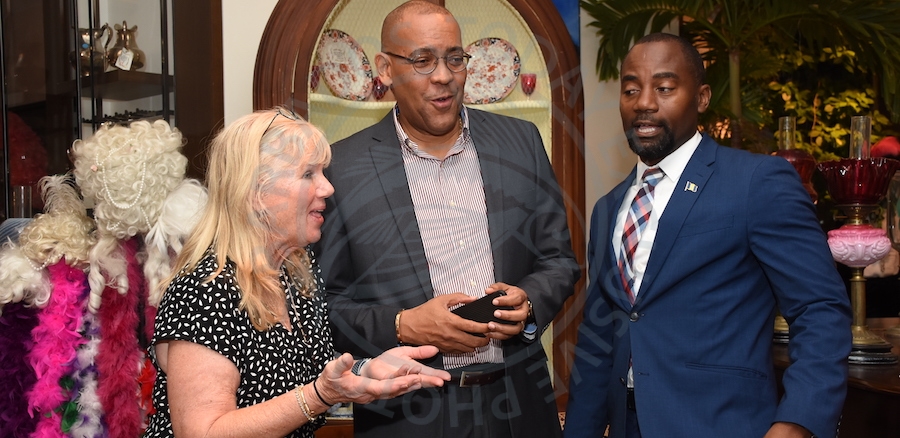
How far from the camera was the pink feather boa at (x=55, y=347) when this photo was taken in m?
2.37

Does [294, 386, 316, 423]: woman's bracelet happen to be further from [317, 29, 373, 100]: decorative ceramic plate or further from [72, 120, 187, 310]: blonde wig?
[317, 29, 373, 100]: decorative ceramic plate

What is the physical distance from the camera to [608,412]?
209 centimetres

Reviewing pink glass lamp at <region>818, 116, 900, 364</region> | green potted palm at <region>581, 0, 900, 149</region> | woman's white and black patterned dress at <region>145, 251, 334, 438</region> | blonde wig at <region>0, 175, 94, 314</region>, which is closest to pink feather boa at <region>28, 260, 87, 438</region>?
blonde wig at <region>0, 175, 94, 314</region>

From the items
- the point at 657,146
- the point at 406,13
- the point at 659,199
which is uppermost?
the point at 406,13

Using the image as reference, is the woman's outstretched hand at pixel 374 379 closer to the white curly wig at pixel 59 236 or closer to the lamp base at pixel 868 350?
the white curly wig at pixel 59 236

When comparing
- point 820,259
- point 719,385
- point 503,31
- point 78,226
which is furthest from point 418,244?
point 503,31

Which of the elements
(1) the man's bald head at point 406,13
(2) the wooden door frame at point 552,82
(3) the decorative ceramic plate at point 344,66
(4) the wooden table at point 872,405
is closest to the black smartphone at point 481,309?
(1) the man's bald head at point 406,13

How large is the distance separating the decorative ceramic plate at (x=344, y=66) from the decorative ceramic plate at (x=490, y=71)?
51cm

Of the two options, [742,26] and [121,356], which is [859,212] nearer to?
[742,26]

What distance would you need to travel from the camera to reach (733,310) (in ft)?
5.93

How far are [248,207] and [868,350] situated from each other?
191 cm

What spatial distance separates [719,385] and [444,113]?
3.22 ft

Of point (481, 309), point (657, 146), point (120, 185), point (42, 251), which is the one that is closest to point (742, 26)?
point (657, 146)

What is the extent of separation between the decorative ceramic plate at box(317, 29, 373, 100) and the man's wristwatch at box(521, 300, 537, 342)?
1.99 m
